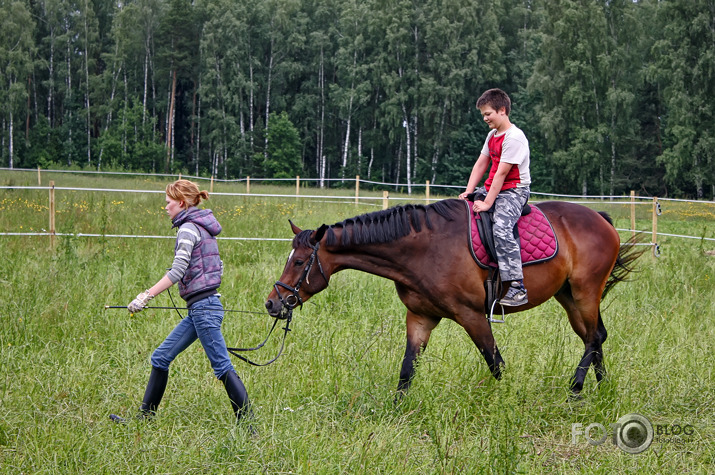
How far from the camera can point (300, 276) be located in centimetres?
453

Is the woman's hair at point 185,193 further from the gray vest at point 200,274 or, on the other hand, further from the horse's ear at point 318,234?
the horse's ear at point 318,234

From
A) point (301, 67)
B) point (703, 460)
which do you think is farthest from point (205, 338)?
point (301, 67)

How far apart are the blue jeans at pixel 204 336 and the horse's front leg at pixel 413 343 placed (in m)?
1.26

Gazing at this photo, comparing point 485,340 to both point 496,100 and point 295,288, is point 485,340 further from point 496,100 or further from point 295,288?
point 496,100

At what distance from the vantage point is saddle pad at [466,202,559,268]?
4.71m

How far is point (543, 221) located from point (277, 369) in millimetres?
2350

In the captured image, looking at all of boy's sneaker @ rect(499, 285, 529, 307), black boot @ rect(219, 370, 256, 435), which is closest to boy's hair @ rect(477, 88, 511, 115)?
boy's sneaker @ rect(499, 285, 529, 307)

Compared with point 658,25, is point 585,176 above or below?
below

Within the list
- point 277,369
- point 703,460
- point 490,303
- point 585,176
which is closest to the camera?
point 703,460

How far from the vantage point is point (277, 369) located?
525cm

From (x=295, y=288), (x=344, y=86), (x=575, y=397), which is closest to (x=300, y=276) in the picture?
(x=295, y=288)

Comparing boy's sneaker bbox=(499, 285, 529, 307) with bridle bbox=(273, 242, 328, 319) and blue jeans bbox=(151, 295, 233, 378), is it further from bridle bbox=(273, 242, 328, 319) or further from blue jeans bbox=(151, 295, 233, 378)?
blue jeans bbox=(151, 295, 233, 378)

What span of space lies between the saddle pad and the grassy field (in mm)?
764

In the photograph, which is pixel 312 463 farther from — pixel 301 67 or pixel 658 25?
pixel 301 67
